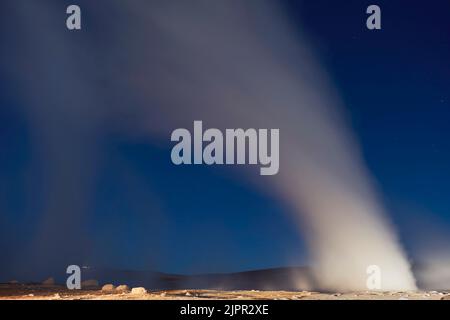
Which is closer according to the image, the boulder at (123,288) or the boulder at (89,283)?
the boulder at (123,288)

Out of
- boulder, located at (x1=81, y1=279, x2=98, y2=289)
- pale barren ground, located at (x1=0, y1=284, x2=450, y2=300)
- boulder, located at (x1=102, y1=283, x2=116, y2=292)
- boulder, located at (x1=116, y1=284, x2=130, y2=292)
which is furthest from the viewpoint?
boulder, located at (x1=81, y1=279, x2=98, y2=289)

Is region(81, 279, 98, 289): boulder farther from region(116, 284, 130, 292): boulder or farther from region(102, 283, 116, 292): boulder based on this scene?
region(116, 284, 130, 292): boulder

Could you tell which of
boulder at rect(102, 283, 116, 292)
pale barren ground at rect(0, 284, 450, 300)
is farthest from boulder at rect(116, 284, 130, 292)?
pale barren ground at rect(0, 284, 450, 300)

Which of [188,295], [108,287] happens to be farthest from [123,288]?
[188,295]

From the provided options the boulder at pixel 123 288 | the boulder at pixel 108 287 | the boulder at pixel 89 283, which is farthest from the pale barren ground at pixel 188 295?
the boulder at pixel 89 283

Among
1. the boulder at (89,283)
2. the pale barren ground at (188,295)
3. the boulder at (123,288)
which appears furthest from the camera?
the boulder at (89,283)

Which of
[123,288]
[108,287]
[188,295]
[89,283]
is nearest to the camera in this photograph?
[188,295]

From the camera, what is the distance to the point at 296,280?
19953 mm

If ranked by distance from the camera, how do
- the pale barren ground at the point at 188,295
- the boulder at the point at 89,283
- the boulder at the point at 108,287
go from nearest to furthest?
the pale barren ground at the point at 188,295 → the boulder at the point at 108,287 → the boulder at the point at 89,283

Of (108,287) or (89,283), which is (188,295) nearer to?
(108,287)

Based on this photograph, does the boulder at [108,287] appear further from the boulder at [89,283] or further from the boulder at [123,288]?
the boulder at [89,283]

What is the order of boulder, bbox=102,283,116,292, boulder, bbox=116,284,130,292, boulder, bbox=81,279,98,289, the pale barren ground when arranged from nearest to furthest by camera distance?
the pale barren ground, boulder, bbox=116,284,130,292, boulder, bbox=102,283,116,292, boulder, bbox=81,279,98,289
